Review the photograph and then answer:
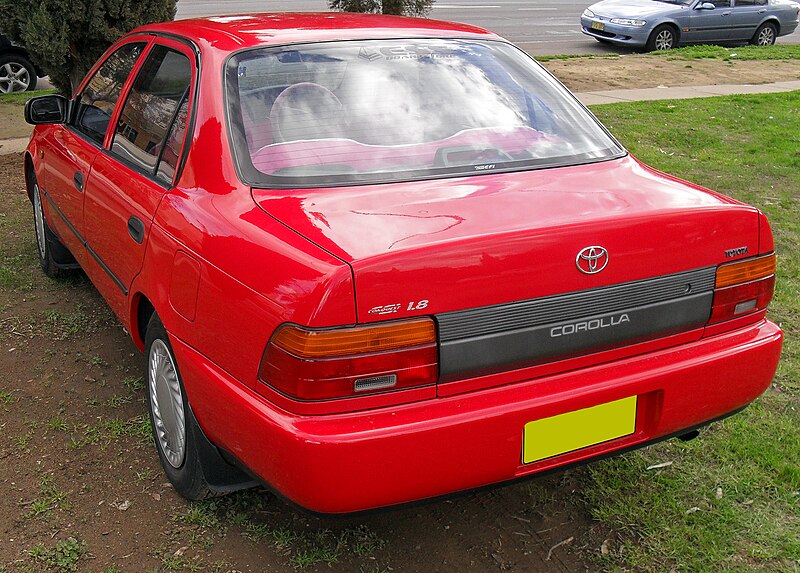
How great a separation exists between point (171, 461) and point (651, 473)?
178cm

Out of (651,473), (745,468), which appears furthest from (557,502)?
(745,468)

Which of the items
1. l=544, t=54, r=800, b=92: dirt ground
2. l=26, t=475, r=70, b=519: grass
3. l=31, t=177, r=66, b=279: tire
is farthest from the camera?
l=544, t=54, r=800, b=92: dirt ground

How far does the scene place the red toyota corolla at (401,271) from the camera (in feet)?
7.66

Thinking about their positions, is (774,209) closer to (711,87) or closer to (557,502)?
(557,502)

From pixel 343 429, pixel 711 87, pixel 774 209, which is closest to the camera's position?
pixel 343 429

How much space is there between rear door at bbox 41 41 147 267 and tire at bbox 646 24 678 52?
46.5 ft

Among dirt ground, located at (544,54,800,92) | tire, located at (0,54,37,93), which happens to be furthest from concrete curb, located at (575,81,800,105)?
tire, located at (0,54,37,93)

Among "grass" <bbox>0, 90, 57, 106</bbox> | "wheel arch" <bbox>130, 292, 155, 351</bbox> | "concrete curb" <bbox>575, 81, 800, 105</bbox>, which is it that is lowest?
"concrete curb" <bbox>575, 81, 800, 105</bbox>

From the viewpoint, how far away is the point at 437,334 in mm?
2352

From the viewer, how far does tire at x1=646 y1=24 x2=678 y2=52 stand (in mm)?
16734

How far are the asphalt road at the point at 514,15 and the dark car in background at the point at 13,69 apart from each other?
7722 mm

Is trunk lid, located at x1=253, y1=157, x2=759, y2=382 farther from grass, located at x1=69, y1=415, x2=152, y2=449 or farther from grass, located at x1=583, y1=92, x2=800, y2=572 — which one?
grass, located at x1=69, y1=415, x2=152, y2=449

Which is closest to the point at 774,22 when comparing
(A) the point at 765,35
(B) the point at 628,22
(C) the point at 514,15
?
(A) the point at 765,35

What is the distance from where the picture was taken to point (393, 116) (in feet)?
10.2
